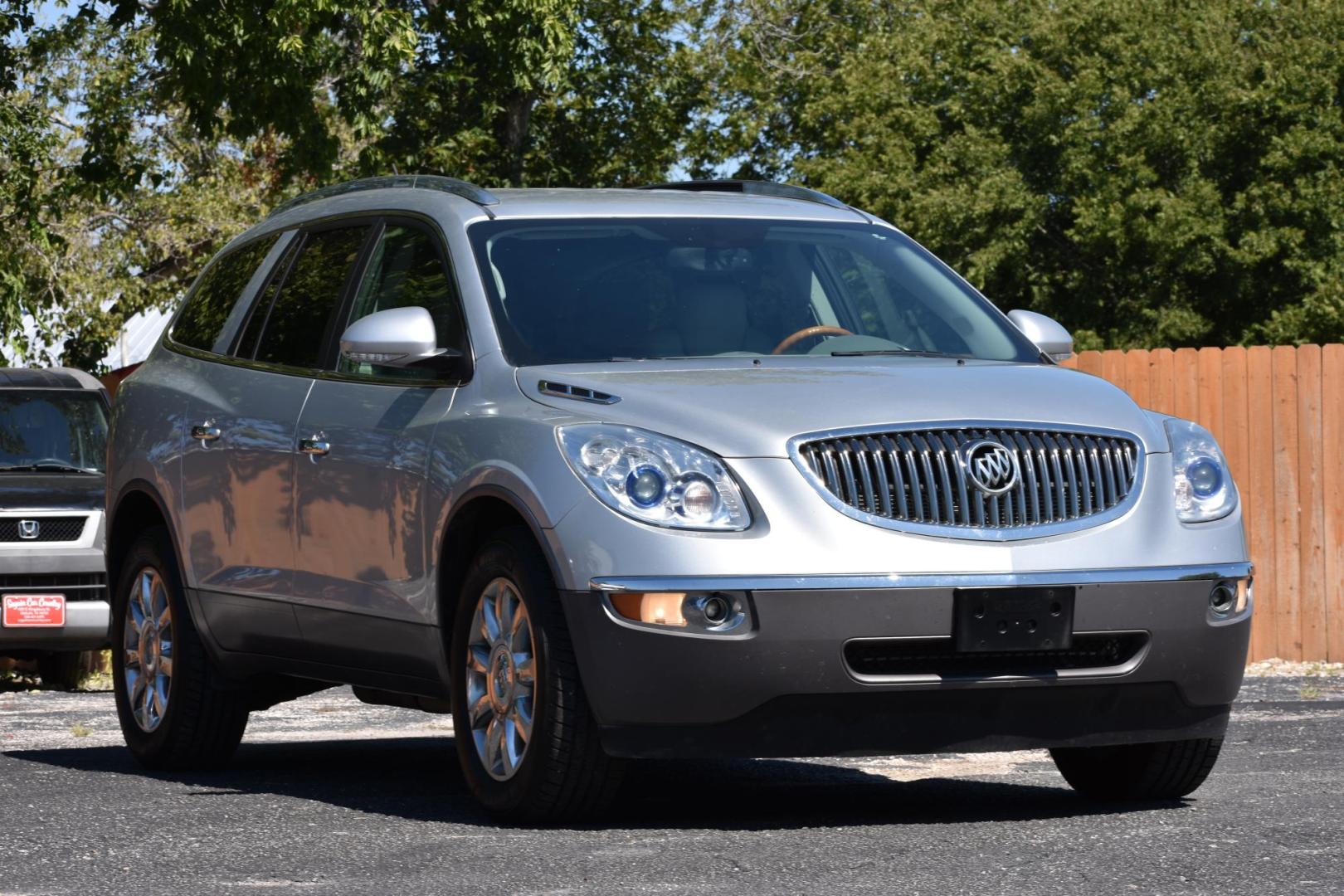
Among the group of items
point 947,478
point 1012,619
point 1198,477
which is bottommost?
point 1012,619

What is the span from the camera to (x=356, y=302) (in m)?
7.59

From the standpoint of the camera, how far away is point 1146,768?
6805 mm

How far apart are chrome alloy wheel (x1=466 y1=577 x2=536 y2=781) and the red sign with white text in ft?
24.9

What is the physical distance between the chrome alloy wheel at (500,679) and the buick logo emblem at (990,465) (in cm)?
122

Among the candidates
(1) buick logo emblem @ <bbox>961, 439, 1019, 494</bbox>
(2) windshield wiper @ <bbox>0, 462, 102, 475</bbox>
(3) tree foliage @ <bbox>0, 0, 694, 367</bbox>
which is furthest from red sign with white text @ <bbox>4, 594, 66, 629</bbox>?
(1) buick logo emblem @ <bbox>961, 439, 1019, 494</bbox>

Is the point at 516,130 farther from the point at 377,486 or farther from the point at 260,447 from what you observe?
the point at 377,486

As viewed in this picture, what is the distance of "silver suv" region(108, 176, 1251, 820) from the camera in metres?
5.87

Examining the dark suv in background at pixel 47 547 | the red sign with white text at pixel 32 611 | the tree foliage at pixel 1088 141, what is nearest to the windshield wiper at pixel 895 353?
the dark suv in background at pixel 47 547

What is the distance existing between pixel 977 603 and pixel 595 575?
0.98 m

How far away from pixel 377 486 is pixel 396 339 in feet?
1.69

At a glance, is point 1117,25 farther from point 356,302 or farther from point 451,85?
point 356,302

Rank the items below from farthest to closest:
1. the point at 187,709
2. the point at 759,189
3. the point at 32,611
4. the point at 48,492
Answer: the point at 48,492 < the point at 32,611 < the point at 187,709 < the point at 759,189

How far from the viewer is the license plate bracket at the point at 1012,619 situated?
5.91m

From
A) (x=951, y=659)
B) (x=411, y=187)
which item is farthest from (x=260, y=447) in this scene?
(x=951, y=659)
